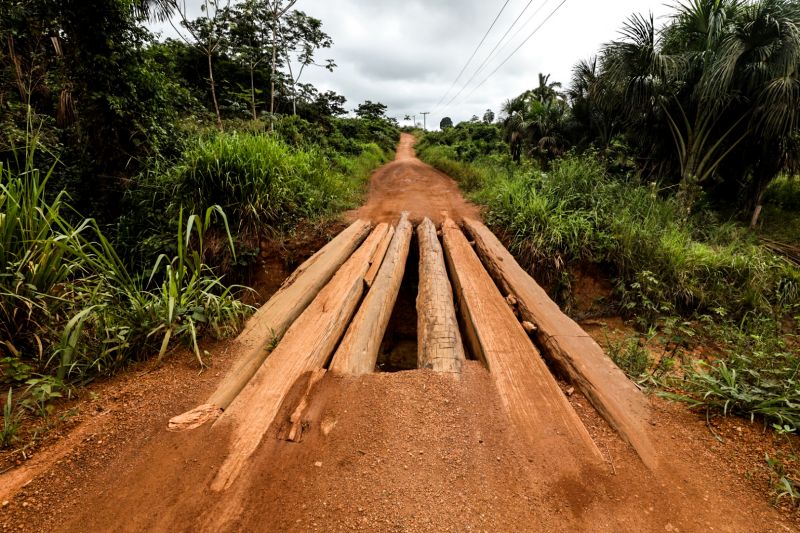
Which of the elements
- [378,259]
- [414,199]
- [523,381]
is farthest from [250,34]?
[523,381]

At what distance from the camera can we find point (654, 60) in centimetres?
651

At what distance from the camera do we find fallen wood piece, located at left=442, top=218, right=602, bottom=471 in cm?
138

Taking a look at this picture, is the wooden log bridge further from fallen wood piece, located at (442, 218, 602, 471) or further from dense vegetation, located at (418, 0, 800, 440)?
dense vegetation, located at (418, 0, 800, 440)

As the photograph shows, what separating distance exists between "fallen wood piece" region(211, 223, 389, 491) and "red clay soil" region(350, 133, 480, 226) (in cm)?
Answer: 283

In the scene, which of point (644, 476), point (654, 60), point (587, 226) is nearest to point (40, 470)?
point (644, 476)

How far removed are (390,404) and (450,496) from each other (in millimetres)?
493

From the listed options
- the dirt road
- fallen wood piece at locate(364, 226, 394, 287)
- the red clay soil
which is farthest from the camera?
the red clay soil

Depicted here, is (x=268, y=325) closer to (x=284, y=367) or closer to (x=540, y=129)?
(x=284, y=367)

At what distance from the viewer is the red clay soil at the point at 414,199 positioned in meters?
5.56

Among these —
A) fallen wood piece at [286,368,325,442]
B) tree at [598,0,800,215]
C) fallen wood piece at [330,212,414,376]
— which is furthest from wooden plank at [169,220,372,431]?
tree at [598,0,800,215]

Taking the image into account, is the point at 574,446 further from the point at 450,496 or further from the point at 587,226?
the point at 587,226

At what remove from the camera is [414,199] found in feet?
21.8

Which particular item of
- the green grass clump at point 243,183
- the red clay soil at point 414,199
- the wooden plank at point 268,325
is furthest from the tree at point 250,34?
the wooden plank at point 268,325

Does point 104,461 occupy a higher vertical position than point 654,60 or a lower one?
lower
